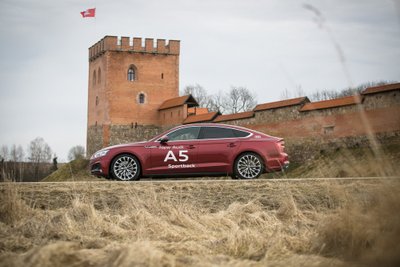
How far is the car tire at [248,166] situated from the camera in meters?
11.6

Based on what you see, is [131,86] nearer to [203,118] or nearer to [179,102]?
[179,102]

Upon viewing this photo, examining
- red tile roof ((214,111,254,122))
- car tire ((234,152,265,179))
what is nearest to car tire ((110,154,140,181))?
car tire ((234,152,265,179))

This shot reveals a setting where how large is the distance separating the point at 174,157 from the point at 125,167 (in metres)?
1.08

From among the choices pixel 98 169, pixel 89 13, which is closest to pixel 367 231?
pixel 98 169

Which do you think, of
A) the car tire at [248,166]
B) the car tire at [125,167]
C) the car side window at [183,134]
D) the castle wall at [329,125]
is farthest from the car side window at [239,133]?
the castle wall at [329,125]

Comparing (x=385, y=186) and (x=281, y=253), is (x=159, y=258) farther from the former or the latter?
(x=385, y=186)

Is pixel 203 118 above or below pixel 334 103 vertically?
below

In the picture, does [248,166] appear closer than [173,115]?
Yes

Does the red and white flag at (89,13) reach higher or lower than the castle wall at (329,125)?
higher

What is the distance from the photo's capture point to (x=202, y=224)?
6512 millimetres

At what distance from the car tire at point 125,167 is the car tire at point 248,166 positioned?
2.13 m

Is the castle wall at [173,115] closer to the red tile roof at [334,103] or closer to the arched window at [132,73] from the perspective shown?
the arched window at [132,73]

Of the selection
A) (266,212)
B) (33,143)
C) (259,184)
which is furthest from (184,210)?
(33,143)

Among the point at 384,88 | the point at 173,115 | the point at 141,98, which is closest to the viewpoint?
the point at 384,88
